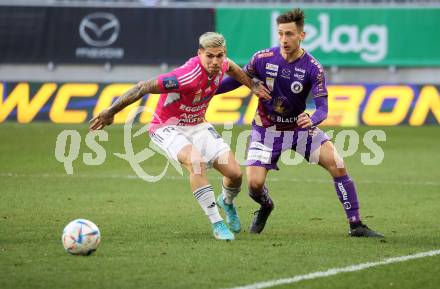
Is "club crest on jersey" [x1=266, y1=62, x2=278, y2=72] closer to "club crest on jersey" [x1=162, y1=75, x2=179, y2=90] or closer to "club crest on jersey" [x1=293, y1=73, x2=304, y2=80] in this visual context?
"club crest on jersey" [x1=293, y1=73, x2=304, y2=80]

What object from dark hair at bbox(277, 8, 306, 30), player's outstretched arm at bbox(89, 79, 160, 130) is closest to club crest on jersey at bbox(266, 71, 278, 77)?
dark hair at bbox(277, 8, 306, 30)

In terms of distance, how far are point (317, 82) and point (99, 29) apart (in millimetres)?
16814

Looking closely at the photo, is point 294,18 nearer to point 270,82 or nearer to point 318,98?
point 270,82

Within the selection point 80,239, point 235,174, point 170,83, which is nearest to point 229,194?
point 235,174

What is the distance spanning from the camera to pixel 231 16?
86.3ft

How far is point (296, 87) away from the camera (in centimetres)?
1065

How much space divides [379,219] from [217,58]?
341 centimetres

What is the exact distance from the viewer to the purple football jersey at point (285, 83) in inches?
416

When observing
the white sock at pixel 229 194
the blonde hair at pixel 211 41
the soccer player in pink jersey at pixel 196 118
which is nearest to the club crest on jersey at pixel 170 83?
the soccer player in pink jersey at pixel 196 118

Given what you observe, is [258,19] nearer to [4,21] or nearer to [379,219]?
[4,21]

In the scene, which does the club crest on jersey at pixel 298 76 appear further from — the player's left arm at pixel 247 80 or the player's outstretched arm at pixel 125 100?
the player's outstretched arm at pixel 125 100

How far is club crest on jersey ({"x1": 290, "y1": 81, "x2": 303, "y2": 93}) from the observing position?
10633mm

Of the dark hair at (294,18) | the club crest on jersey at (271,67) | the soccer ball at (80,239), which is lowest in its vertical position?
the soccer ball at (80,239)

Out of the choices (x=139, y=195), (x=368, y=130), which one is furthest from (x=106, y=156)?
(x=368, y=130)
